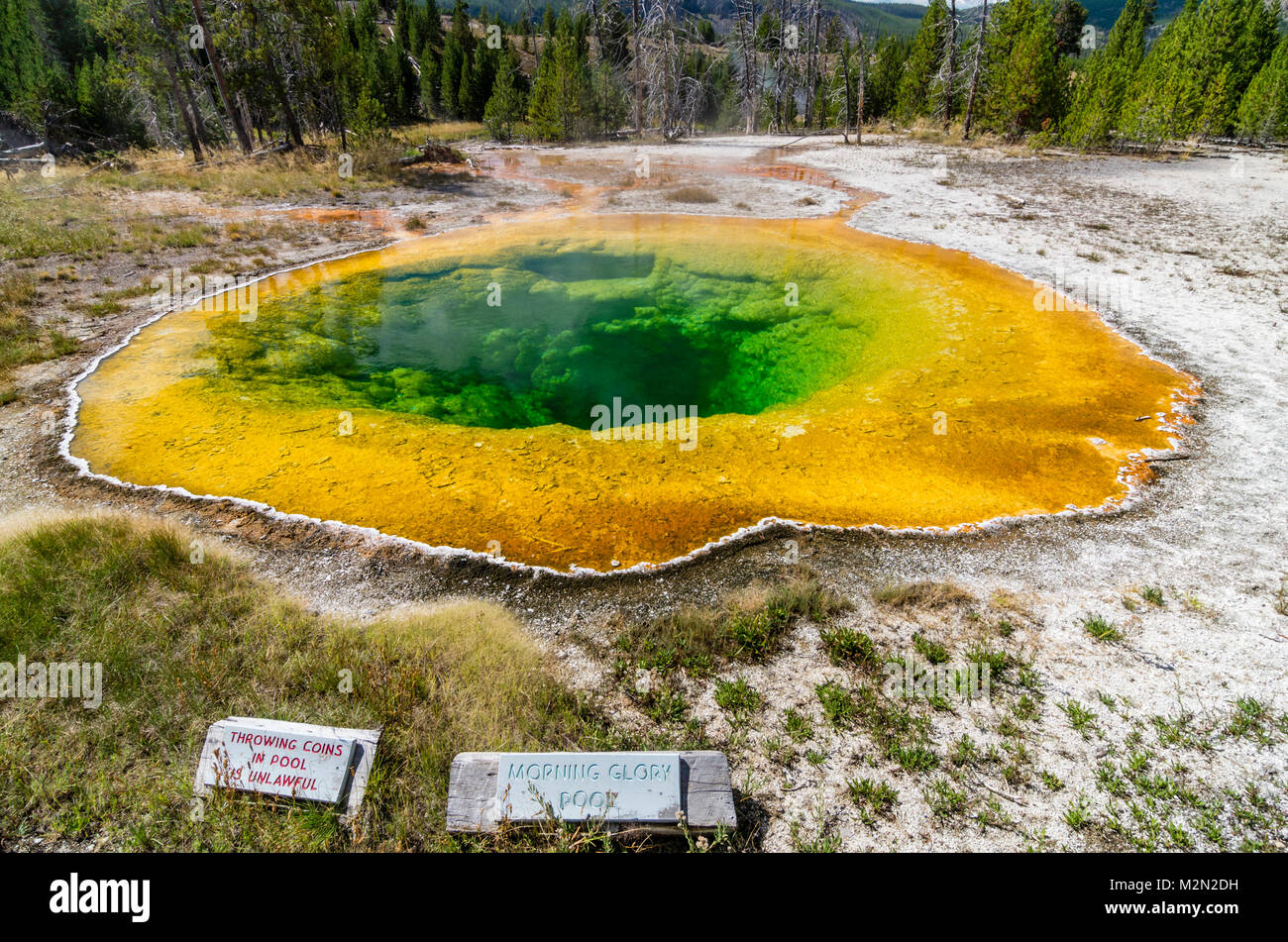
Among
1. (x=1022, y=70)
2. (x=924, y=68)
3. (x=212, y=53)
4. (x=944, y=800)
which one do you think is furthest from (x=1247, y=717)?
(x=924, y=68)

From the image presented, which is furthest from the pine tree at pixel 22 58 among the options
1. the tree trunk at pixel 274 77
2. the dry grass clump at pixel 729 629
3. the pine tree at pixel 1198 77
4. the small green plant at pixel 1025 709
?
the pine tree at pixel 1198 77

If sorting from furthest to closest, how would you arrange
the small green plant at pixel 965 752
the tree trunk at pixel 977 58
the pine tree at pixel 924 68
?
the pine tree at pixel 924 68, the tree trunk at pixel 977 58, the small green plant at pixel 965 752

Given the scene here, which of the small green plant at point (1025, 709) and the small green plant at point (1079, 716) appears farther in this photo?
the small green plant at point (1025, 709)

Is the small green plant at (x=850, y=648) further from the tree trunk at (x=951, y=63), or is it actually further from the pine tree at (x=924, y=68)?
the pine tree at (x=924, y=68)

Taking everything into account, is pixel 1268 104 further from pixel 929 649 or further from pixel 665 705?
pixel 665 705

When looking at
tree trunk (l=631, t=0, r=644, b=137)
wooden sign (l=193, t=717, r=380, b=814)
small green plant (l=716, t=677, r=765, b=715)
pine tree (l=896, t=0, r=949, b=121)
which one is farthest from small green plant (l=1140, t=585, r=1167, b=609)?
pine tree (l=896, t=0, r=949, b=121)
